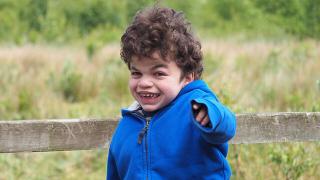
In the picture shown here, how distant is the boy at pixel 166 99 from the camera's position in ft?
7.52

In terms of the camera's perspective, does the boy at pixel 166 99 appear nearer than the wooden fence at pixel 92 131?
Yes

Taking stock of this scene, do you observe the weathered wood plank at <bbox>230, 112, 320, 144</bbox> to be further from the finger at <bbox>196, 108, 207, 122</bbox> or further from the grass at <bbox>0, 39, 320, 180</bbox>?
the finger at <bbox>196, 108, 207, 122</bbox>

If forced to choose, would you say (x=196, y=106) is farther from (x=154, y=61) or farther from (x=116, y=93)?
(x=116, y=93)

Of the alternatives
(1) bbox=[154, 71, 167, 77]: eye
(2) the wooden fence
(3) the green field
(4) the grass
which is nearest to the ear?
(1) bbox=[154, 71, 167, 77]: eye

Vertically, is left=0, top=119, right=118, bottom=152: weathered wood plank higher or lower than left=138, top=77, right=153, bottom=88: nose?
lower

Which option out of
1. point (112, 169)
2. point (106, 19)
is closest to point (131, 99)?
point (112, 169)

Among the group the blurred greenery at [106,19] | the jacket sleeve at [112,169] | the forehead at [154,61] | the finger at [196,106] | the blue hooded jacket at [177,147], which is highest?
the blurred greenery at [106,19]

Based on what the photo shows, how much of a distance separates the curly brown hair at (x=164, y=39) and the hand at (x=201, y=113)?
0.30 metres

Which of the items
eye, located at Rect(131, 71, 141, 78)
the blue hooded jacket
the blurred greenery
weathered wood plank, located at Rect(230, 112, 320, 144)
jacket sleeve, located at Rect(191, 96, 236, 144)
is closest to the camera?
jacket sleeve, located at Rect(191, 96, 236, 144)

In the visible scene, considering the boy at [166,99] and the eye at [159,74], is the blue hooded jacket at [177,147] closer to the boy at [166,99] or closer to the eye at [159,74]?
the boy at [166,99]

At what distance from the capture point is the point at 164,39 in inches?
91.2

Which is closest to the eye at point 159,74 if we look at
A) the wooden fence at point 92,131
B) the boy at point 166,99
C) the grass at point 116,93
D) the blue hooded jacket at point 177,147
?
the boy at point 166,99

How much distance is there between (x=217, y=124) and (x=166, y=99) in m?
0.35

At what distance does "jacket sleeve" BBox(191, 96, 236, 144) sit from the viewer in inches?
80.9
